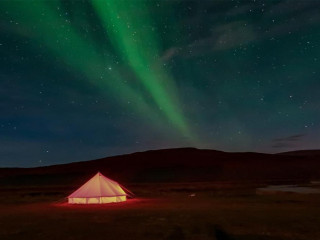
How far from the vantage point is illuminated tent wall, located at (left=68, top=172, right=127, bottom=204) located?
30312 millimetres

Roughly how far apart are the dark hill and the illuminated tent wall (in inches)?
1412

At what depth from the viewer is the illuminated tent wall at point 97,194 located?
3031cm

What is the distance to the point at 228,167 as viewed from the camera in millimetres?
87125

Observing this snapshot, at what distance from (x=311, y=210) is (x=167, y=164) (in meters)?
79.7

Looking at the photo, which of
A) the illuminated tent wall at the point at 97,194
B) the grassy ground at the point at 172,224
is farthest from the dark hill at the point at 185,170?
the grassy ground at the point at 172,224

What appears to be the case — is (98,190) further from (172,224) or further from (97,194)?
(172,224)

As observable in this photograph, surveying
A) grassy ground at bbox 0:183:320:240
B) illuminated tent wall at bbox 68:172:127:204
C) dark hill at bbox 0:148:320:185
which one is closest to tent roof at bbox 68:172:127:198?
illuminated tent wall at bbox 68:172:127:204

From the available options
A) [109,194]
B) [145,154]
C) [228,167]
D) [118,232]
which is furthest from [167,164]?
[118,232]

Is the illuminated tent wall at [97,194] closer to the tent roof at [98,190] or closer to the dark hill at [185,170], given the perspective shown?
the tent roof at [98,190]

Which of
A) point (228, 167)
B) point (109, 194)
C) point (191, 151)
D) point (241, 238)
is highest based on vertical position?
point (191, 151)

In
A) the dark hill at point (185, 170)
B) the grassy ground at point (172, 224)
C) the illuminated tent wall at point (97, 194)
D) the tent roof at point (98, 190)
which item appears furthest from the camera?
the dark hill at point (185, 170)

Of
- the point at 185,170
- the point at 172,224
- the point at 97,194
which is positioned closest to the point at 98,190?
the point at 97,194

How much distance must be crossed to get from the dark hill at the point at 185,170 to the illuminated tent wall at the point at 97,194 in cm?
3587

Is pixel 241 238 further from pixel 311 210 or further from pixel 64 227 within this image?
pixel 311 210
